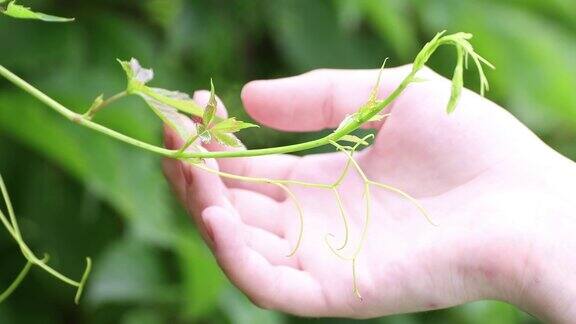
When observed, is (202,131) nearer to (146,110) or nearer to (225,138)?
(225,138)

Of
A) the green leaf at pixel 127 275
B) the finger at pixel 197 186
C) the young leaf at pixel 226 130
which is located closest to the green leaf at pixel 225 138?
the young leaf at pixel 226 130

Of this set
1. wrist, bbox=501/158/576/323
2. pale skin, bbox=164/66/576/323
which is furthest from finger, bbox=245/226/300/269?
wrist, bbox=501/158/576/323

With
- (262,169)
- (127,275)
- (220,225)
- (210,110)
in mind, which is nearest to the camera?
(210,110)

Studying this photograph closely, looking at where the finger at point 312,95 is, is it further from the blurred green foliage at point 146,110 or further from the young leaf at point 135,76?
the blurred green foliage at point 146,110

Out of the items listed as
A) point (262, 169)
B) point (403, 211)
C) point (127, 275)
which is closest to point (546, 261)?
point (403, 211)

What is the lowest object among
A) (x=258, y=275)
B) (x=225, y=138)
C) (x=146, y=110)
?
(x=146, y=110)

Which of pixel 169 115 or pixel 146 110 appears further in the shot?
pixel 146 110
